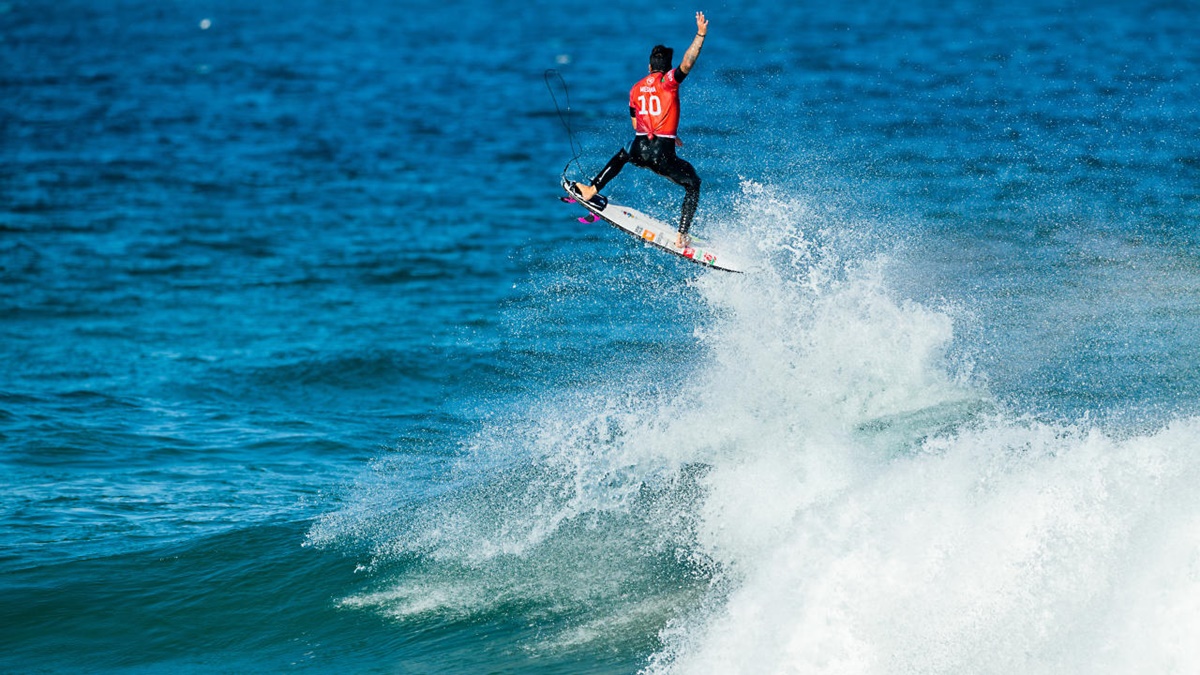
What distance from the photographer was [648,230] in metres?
15.8

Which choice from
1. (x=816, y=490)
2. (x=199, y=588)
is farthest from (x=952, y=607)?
(x=199, y=588)


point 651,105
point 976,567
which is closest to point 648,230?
point 651,105

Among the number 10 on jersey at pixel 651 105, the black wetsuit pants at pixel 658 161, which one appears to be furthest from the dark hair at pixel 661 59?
the black wetsuit pants at pixel 658 161

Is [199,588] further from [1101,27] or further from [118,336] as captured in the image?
[1101,27]

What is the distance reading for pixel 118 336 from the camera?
1060 inches

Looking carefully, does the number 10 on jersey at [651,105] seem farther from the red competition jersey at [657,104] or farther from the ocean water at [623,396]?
the ocean water at [623,396]

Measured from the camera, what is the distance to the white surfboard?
50.9 feet

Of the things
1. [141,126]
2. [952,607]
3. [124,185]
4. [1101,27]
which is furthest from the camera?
[1101,27]

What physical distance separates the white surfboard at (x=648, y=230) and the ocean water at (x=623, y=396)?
3.52ft

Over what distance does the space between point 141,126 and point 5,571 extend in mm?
39127

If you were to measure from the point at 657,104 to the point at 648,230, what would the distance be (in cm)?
193

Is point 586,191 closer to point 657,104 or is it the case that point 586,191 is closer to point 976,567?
point 657,104

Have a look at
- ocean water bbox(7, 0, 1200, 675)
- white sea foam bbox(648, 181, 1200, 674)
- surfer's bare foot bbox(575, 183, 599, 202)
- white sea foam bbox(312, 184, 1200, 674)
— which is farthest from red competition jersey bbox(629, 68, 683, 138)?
white sea foam bbox(648, 181, 1200, 674)

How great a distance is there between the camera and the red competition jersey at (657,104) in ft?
46.8
